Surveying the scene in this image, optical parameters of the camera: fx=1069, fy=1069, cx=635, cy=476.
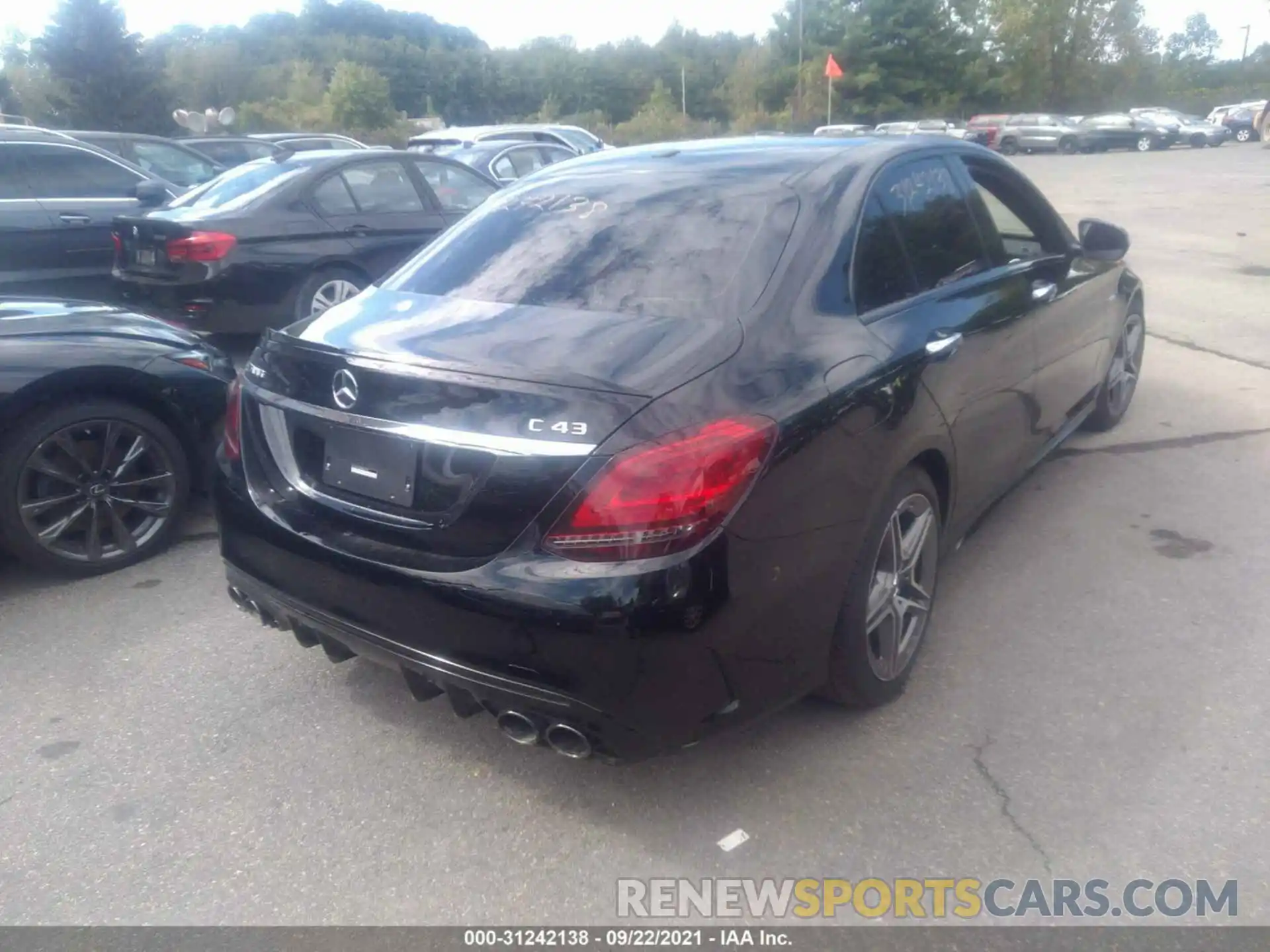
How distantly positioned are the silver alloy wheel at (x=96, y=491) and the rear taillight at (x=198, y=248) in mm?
3031

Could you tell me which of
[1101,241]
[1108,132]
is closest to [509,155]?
[1101,241]

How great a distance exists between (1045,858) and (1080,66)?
240 feet

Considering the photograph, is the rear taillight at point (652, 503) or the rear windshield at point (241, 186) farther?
the rear windshield at point (241, 186)

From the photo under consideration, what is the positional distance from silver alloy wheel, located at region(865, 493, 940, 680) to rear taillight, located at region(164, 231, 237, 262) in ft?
17.9

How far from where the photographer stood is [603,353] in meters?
2.67

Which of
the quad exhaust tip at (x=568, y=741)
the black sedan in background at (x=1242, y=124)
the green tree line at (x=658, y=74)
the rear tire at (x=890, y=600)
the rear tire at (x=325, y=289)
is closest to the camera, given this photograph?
the quad exhaust tip at (x=568, y=741)

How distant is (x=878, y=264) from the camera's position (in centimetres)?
326

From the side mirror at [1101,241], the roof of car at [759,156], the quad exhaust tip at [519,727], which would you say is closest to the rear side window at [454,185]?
the roof of car at [759,156]

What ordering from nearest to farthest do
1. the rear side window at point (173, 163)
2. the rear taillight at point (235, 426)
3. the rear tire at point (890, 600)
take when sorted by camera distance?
the rear tire at point (890, 600), the rear taillight at point (235, 426), the rear side window at point (173, 163)

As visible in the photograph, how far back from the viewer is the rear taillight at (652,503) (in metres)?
2.38

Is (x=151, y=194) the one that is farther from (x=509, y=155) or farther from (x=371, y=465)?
(x=371, y=465)

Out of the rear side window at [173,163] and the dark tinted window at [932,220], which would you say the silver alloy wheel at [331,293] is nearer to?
the dark tinted window at [932,220]

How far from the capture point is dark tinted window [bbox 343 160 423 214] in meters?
8.08
